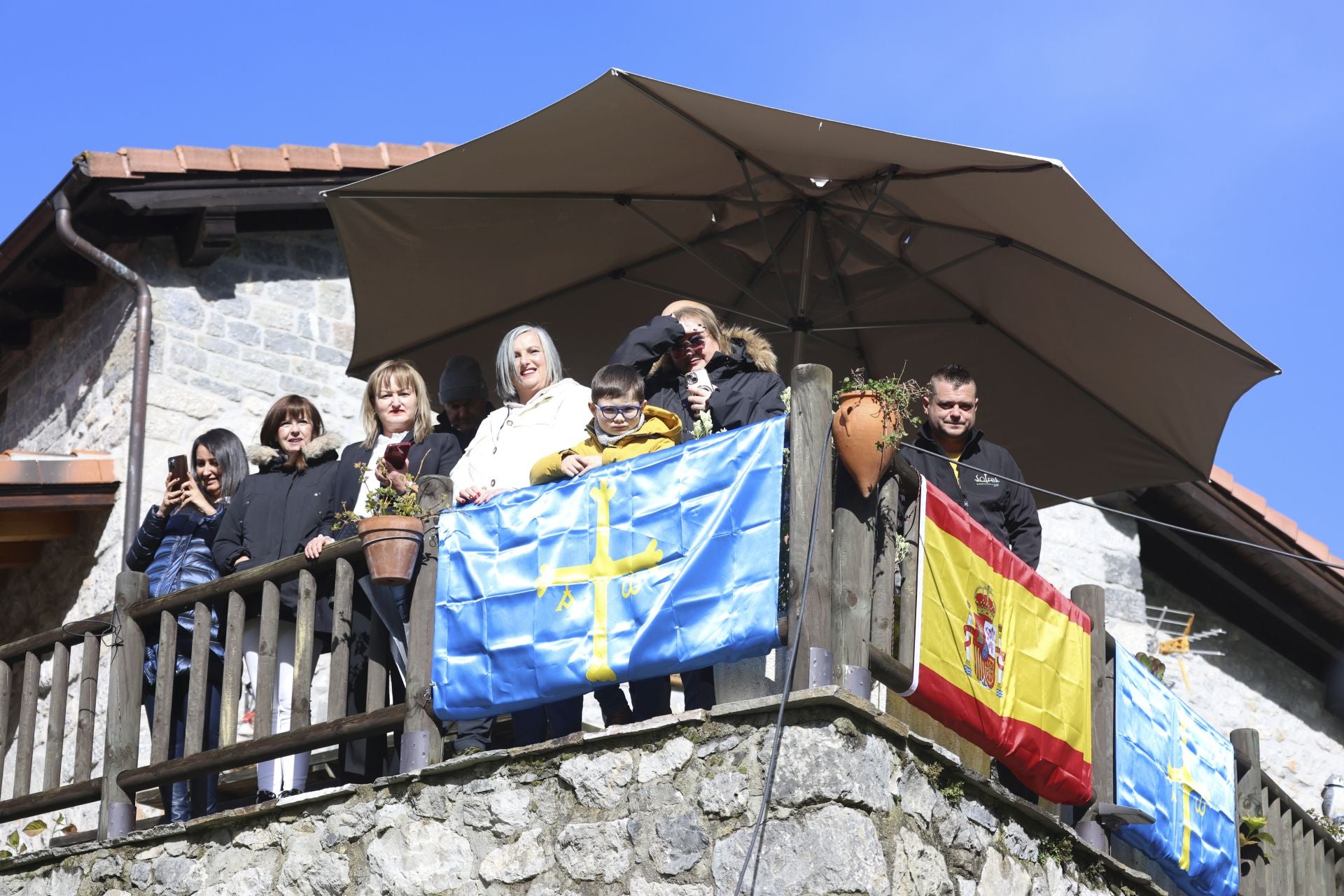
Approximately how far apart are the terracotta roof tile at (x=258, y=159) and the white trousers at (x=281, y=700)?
14.3 ft

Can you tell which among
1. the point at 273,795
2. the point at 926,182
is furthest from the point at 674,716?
the point at 926,182

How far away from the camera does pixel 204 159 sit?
9.80 m

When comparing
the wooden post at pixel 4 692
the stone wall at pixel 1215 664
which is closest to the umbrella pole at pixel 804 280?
the wooden post at pixel 4 692

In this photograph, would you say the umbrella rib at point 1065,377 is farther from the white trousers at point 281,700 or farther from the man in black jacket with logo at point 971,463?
the white trousers at point 281,700

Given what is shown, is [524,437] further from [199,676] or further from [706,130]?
[199,676]

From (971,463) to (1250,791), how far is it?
2436mm

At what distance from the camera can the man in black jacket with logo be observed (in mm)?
6168

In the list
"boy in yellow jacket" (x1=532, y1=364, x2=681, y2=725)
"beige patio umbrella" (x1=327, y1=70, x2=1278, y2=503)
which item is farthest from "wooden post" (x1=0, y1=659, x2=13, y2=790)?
"boy in yellow jacket" (x1=532, y1=364, x2=681, y2=725)

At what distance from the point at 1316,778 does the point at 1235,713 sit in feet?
2.57

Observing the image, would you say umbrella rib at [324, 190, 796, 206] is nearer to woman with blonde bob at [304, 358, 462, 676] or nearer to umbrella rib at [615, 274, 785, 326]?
umbrella rib at [615, 274, 785, 326]

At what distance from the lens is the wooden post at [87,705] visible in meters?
6.68

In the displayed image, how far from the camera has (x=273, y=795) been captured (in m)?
6.00

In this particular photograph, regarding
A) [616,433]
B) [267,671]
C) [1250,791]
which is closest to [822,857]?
Answer: [616,433]

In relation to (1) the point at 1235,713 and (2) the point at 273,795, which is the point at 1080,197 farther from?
(1) the point at 1235,713
